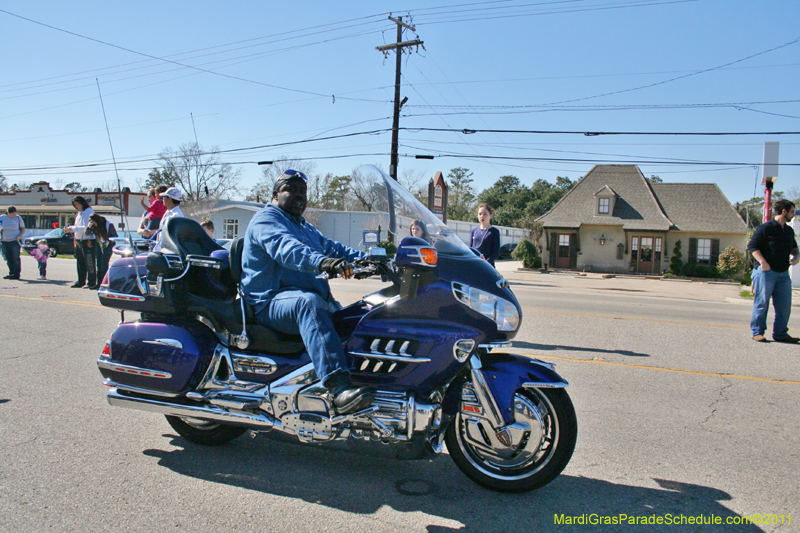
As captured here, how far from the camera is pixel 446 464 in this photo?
360 centimetres

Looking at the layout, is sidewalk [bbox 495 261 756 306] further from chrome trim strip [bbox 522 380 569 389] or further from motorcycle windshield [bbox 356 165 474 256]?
chrome trim strip [bbox 522 380 569 389]

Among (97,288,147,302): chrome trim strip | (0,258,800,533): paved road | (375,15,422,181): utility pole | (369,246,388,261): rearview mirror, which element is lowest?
(0,258,800,533): paved road

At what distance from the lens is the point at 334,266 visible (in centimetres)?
300

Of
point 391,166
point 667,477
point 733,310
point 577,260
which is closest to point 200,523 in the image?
point 667,477

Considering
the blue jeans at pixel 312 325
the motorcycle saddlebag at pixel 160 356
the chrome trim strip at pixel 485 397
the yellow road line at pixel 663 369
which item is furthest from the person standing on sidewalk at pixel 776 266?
the motorcycle saddlebag at pixel 160 356

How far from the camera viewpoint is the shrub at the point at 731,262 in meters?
30.4

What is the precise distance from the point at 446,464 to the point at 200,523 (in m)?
1.54

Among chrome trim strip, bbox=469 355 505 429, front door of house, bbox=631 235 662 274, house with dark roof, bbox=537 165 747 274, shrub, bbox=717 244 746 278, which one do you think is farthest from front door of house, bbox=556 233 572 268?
chrome trim strip, bbox=469 355 505 429

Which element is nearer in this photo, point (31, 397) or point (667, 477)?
point (667, 477)

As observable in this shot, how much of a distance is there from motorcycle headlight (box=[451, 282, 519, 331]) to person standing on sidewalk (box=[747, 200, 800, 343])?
6581 millimetres

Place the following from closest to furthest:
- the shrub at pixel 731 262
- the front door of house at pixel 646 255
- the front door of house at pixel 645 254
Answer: the shrub at pixel 731 262 < the front door of house at pixel 645 254 < the front door of house at pixel 646 255

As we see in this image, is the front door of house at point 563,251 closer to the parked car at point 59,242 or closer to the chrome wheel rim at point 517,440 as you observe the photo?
the parked car at point 59,242

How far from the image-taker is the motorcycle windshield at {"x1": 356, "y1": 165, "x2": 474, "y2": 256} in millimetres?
3686

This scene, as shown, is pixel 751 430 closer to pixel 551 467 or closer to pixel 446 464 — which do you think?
pixel 551 467
